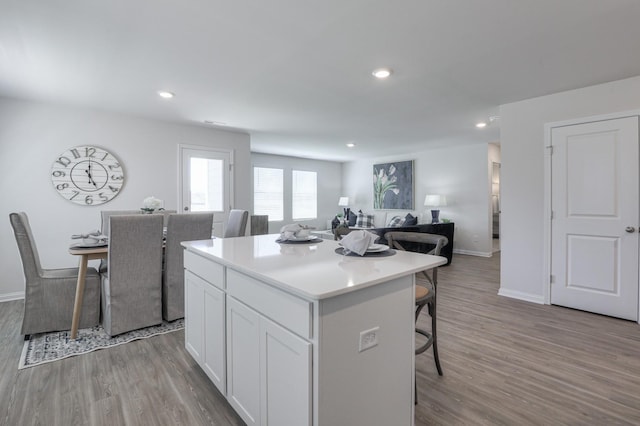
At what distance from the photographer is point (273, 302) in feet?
4.07

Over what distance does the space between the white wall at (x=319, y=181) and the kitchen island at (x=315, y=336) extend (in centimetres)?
616

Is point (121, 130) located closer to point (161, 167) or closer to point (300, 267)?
point (161, 167)

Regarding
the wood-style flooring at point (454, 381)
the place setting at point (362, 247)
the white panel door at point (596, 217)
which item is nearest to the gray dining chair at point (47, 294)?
the wood-style flooring at point (454, 381)

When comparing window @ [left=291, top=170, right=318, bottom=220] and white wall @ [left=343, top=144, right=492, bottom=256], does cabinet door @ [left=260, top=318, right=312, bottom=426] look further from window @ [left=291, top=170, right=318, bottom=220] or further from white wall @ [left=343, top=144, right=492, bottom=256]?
window @ [left=291, top=170, right=318, bottom=220]

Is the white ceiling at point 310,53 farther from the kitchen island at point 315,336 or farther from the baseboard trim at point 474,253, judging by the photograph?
the baseboard trim at point 474,253

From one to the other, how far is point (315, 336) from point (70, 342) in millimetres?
2679

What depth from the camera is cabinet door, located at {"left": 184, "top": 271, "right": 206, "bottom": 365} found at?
1961 millimetres

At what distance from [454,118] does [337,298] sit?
4.24m

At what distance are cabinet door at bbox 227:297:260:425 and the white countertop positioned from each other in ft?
0.76

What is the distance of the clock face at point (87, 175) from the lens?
3.91m

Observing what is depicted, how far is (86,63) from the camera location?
269cm

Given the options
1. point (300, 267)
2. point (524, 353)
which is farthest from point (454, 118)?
point (300, 267)

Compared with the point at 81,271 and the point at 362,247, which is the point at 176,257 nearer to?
the point at 81,271

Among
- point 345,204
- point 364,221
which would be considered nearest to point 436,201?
point 364,221
